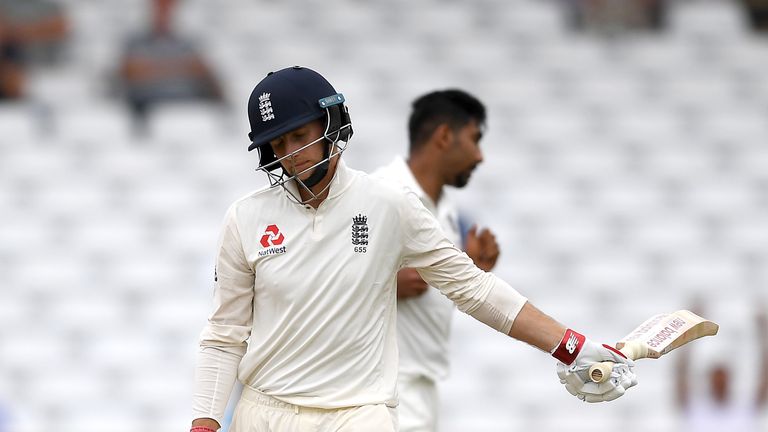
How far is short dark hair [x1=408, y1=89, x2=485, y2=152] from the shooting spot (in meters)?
4.86

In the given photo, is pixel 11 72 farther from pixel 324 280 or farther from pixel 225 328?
pixel 324 280

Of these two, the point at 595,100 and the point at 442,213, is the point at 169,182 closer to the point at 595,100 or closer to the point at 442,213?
the point at 595,100

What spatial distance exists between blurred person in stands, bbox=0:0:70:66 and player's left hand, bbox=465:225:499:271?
623 centimetres

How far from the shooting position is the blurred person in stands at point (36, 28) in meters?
9.85

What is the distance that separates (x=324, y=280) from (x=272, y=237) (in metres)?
0.17

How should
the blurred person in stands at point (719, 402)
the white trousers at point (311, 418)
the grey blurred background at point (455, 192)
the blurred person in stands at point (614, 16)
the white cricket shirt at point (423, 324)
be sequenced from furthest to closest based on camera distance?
the blurred person in stands at point (614, 16), the grey blurred background at point (455, 192), the blurred person in stands at point (719, 402), the white cricket shirt at point (423, 324), the white trousers at point (311, 418)

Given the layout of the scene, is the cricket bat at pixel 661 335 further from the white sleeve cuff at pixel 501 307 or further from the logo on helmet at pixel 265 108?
the logo on helmet at pixel 265 108

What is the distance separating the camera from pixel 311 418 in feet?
11.4

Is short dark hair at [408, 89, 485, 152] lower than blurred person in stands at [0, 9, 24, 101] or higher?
lower

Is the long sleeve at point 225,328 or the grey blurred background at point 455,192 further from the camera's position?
the grey blurred background at point 455,192

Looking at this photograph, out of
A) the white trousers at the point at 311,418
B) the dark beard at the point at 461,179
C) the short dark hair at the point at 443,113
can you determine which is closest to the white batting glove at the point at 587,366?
the white trousers at the point at 311,418

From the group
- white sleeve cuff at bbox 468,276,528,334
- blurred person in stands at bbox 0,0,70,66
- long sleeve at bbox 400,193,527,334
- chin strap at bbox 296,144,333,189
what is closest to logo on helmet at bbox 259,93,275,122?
chin strap at bbox 296,144,333,189

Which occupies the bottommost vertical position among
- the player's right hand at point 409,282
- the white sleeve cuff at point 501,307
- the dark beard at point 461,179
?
the white sleeve cuff at point 501,307

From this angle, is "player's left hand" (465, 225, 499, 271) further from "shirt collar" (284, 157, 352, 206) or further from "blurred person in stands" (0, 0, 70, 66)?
"blurred person in stands" (0, 0, 70, 66)
